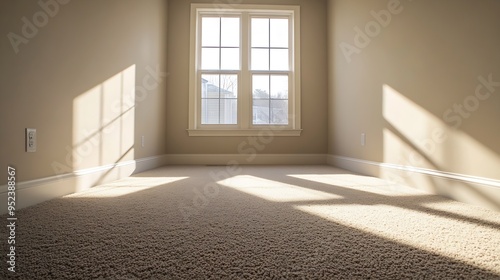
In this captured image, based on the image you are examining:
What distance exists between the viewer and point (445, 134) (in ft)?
5.49

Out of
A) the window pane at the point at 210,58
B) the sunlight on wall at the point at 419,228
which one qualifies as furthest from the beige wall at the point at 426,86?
the window pane at the point at 210,58

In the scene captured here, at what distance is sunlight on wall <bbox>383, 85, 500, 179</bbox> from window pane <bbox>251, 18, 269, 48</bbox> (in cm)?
193

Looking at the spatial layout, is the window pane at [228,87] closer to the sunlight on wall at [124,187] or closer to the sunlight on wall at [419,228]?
the sunlight on wall at [124,187]

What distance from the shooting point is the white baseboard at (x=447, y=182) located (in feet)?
4.61

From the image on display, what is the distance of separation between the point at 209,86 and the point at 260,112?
0.79 meters

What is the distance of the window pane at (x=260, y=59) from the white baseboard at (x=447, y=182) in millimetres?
1981

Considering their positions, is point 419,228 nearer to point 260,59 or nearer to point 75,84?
point 75,84

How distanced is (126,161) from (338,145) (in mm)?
2421

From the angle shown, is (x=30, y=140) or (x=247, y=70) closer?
(x=30, y=140)

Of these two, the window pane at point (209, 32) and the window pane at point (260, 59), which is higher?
the window pane at point (209, 32)

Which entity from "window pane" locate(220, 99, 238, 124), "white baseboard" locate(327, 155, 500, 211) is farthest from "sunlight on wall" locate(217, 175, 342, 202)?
"window pane" locate(220, 99, 238, 124)

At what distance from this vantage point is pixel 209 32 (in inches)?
144

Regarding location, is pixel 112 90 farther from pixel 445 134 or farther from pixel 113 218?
pixel 445 134

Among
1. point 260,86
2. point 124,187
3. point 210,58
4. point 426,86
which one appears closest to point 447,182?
point 426,86
